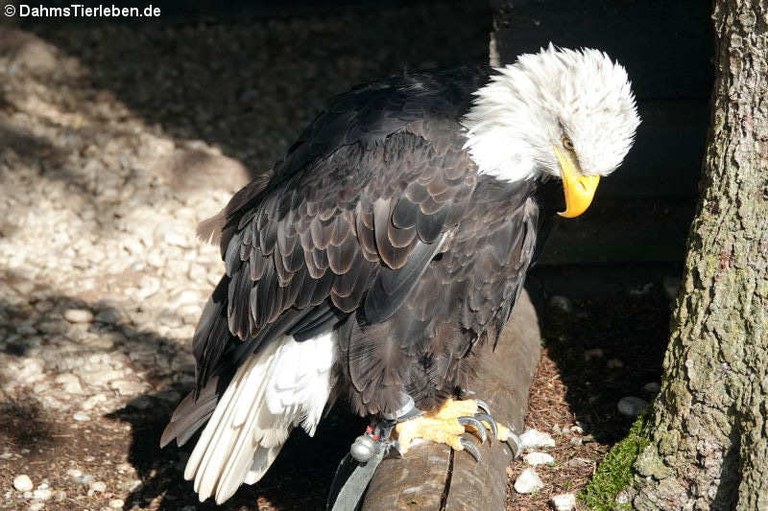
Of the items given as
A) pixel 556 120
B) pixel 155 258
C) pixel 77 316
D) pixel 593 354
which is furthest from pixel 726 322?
pixel 155 258

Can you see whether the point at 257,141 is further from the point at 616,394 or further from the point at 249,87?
the point at 616,394

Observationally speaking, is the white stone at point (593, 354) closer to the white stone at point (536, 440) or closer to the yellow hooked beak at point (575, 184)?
the white stone at point (536, 440)

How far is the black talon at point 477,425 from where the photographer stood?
378 cm

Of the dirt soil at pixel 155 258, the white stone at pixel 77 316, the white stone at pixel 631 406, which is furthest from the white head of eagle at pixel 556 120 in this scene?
the white stone at pixel 77 316

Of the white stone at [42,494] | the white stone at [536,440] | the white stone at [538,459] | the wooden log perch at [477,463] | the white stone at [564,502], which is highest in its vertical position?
the wooden log perch at [477,463]

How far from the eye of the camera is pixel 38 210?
20.5 feet

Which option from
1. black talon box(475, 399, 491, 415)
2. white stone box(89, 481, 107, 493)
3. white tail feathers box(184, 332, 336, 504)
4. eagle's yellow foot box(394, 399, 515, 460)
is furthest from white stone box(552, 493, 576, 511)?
white stone box(89, 481, 107, 493)

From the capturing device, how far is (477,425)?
3.82 m

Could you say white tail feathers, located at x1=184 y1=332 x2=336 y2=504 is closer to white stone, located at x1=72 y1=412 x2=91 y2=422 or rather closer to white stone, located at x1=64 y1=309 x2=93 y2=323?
white stone, located at x1=72 y1=412 x2=91 y2=422

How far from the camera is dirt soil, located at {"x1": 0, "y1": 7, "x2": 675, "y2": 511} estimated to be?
167 inches

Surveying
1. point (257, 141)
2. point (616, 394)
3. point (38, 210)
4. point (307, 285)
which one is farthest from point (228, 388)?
point (257, 141)

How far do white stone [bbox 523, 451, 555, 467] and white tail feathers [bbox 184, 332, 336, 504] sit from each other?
0.86 metres

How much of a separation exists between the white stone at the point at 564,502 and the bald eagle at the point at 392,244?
42 cm

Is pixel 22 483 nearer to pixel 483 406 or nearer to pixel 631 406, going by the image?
pixel 483 406
